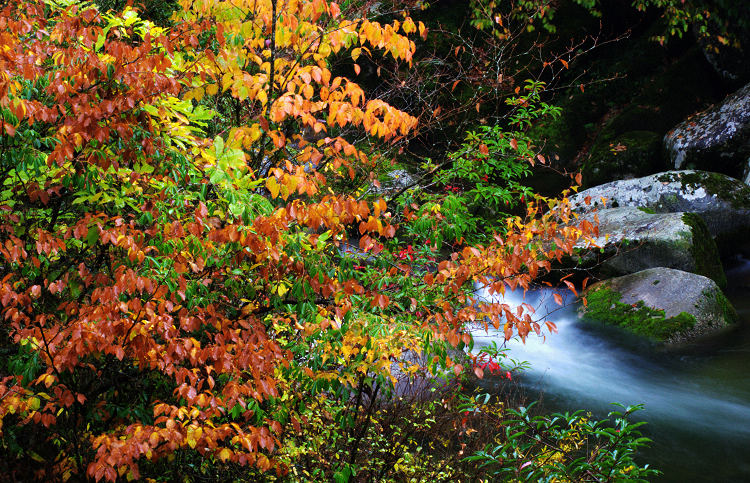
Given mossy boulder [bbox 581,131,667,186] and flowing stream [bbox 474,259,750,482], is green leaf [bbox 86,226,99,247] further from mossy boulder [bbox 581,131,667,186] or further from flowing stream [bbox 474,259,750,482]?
mossy boulder [bbox 581,131,667,186]

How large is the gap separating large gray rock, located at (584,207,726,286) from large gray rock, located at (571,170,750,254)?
0.96 m

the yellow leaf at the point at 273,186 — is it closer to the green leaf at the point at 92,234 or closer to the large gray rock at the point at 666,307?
the green leaf at the point at 92,234

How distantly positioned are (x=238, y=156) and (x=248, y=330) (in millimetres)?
Result: 1079

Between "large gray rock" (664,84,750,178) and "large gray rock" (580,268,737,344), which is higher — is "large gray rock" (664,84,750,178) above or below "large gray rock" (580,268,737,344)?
above

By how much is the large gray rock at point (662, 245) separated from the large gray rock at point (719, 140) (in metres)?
3.02

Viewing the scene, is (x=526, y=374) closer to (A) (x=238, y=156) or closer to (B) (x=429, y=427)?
(B) (x=429, y=427)

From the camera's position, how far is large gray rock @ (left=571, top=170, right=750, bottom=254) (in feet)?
33.6

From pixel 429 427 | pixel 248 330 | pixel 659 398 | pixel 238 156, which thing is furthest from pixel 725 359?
pixel 238 156

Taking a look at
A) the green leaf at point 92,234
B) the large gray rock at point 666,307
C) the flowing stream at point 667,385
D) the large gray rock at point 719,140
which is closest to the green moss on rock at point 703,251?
the flowing stream at point 667,385

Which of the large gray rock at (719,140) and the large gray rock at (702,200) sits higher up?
the large gray rock at (719,140)

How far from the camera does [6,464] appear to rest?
10.0ft

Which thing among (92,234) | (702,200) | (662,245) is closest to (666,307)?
(662,245)

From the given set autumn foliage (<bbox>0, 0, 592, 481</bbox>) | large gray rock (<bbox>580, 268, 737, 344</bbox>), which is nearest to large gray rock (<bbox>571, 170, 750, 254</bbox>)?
large gray rock (<bbox>580, 268, 737, 344</bbox>)

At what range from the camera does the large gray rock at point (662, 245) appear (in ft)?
29.4
